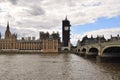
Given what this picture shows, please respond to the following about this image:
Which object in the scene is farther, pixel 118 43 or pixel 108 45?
pixel 108 45

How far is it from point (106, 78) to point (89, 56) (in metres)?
72.9

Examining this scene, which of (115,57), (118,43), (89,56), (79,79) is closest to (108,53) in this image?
(115,57)

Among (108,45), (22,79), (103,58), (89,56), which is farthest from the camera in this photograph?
(89,56)

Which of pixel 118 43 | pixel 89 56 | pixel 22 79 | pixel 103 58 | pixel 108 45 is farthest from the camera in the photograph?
pixel 89 56

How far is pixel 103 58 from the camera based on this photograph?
252ft

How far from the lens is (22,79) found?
1478 inches

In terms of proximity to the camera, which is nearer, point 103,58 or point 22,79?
point 22,79

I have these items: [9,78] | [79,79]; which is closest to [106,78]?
[79,79]

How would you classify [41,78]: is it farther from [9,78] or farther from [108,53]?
[108,53]

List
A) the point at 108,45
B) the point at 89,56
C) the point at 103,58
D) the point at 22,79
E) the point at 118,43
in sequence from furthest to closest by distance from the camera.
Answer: the point at 89,56
the point at 103,58
the point at 108,45
the point at 118,43
the point at 22,79

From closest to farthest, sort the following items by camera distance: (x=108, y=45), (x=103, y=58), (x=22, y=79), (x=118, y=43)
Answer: (x=22, y=79) → (x=118, y=43) → (x=108, y=45) → (x=103, y=58)

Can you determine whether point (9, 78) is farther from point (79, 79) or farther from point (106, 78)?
point (106, 78)

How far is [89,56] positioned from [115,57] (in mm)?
35312

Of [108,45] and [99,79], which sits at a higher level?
[108,45]
